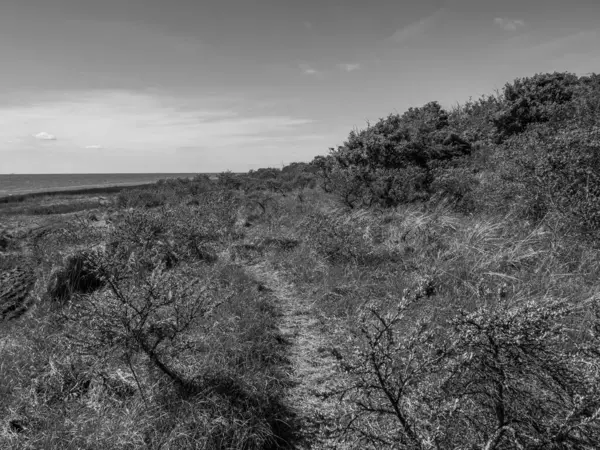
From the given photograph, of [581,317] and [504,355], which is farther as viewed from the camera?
[581,317]

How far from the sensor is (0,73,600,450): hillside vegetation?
2.09 metres

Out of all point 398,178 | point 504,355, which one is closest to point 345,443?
point 504,355

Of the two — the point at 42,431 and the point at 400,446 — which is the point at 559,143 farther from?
the point at 42,431

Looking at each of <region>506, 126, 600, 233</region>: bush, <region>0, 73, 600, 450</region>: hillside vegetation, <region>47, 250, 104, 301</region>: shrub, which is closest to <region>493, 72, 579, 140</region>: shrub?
<region>0, 73, 600, 450</region>: hillside vegetation

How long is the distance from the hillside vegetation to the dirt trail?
0.03 m

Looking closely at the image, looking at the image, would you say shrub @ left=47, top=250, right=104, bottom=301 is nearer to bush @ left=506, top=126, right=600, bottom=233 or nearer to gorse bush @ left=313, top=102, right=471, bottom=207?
gorse bush @ left=313, top=102, right=471, bottom=207

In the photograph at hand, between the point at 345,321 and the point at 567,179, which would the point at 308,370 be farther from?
the point at 567,179

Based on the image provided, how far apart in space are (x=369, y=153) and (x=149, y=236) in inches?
313

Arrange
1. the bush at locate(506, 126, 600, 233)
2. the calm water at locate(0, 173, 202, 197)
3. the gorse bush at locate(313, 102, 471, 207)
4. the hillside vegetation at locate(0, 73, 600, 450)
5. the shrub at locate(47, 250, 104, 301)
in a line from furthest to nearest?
the calm water at locate(0, 173, 202, 197) < the gorse bush at locate(313, 102, 471, 207) < the shrub at locate(47, 250, 104, 301) < the bush at locate(506, 126, 600, 233) < the hillside vegetation at locate(0, 73, 600, 450)

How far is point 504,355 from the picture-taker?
2102 mm

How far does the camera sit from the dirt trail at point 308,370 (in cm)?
278

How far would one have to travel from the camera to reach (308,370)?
3863 mm

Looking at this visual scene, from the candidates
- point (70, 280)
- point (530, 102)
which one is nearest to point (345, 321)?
point (70, 280)

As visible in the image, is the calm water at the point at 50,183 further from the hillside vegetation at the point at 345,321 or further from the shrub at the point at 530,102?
the hillside vegetation at the point at 345,321
